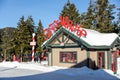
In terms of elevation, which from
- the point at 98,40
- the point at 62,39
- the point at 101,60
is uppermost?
the point at 62,39

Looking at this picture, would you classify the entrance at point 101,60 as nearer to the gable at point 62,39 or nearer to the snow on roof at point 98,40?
the snow on roof at point 98,40

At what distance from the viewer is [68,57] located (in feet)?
88.6

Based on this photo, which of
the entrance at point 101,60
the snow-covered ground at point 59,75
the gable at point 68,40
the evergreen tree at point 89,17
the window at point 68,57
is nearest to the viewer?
the snow-covered ground at point 59,75

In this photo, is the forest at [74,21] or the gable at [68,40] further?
the forest at [74,21]

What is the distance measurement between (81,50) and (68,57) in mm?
2143

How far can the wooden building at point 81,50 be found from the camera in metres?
24.5

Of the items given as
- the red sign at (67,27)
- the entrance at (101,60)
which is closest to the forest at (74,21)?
the red sign at (67,27)

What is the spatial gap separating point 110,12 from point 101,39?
21.2 metres

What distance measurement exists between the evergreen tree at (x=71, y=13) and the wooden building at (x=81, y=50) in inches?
857

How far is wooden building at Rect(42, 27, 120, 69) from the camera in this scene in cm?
2448

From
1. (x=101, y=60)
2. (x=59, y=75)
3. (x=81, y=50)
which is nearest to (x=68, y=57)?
(x=81, y=50)

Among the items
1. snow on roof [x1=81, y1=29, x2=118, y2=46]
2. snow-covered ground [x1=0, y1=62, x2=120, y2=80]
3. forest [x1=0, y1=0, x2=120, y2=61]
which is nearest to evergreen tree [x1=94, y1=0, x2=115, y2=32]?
forest [x1=0, y1=0, x2=120, y2=61]

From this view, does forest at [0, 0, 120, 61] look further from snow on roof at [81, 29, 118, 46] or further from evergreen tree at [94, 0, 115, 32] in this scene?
snow on roof at [81, 29, 118, 46]

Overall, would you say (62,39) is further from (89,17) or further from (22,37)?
(89,17)
